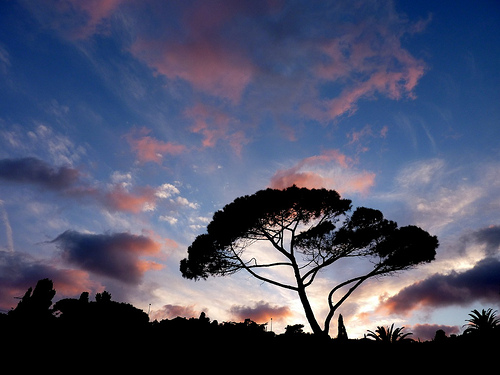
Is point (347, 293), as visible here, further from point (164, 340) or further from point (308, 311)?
point (164, 340)

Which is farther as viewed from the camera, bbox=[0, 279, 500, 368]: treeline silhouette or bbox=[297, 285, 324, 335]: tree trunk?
bbox=[297, 285, 324, 335]: tree trunk

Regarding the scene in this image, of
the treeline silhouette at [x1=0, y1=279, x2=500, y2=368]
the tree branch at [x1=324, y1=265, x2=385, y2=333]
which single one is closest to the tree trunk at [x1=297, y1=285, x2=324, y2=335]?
the tree branch at [x1=324, y1=265, x2=385, y2=333]

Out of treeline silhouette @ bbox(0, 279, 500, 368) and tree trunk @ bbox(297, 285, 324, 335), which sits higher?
tree trunk @ bbox(297, 285, 324, 335)

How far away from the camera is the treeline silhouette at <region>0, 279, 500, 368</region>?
707 cm

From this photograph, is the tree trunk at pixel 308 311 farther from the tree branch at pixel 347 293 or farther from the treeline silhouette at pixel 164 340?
the treeline silhouette at pixel 164 340

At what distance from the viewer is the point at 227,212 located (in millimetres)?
18812

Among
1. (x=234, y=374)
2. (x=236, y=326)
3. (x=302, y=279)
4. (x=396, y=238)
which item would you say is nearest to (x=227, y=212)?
(x=302, y=279)

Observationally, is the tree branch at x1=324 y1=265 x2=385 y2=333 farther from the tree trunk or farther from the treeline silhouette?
the treeline silhouette

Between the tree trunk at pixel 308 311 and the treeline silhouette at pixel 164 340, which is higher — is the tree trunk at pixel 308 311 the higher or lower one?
the higher one

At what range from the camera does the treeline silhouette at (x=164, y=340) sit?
23.2 feet

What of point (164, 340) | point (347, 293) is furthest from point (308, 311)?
point (164, 340)

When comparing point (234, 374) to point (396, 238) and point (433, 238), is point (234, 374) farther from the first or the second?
point (433, 238)

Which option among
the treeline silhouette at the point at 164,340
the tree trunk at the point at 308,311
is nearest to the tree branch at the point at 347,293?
the tree trunk at the point at 308,311

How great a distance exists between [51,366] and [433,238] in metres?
20.0
